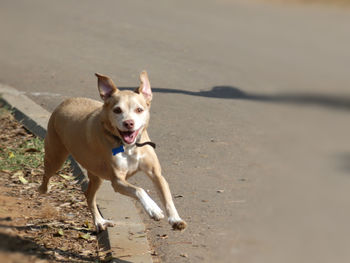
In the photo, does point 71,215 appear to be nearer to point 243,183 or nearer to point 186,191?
point 186,191

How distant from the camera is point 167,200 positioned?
17.0 feet

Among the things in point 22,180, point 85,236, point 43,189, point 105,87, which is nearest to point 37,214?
point 43,189

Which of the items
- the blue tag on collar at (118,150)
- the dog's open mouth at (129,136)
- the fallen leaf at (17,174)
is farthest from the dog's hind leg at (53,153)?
the dog's open mouth at (129,136)

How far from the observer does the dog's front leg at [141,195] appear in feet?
16.1

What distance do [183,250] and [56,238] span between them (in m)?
1.11

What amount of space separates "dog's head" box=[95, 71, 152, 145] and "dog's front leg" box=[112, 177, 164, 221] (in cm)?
32

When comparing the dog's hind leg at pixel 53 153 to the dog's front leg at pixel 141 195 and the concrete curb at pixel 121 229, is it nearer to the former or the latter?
the concrete curb at pixel 121 229

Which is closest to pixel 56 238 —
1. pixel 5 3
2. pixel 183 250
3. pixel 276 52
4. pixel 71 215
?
pixel 71 215

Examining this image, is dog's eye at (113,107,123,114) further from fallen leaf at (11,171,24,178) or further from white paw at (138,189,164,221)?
fallen leaf at (11,171,24,178)

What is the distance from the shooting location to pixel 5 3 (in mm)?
21922

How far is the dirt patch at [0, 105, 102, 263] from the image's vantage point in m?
A: 5.37

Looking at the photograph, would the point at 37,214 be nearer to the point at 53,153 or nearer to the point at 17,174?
the point at 53,153

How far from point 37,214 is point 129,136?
62.6 inches

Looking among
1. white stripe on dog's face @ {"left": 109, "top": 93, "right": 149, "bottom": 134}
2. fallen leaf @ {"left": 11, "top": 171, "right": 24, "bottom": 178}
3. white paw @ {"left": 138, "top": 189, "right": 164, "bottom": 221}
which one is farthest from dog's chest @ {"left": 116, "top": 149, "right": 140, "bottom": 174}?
fallen leaf @ {"left": 11, "top": 171, "right": 24, "bottom": 178}
